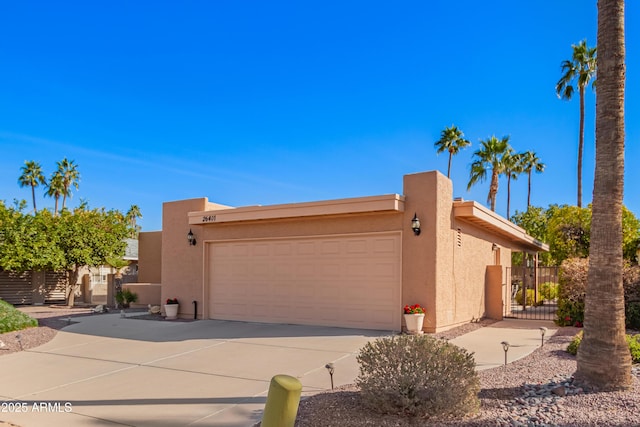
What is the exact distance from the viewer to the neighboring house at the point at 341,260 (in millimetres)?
11805

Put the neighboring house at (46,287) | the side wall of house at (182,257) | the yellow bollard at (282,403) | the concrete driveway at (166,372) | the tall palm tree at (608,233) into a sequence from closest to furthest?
the yellow bollard at (282,403), the tall palm tree at (608,233), the concrete driveway at (166,372), the side wall of house at (182,257), the neighboring house at (46,287)

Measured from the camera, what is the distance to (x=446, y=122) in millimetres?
34531

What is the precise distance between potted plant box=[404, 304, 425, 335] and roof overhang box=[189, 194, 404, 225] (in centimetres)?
239

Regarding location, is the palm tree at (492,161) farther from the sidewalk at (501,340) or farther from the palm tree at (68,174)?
the palm tree at (68,174)

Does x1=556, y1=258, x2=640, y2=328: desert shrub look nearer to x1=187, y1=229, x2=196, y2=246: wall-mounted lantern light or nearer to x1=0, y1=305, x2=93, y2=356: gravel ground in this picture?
x1=187, y1=229, x2=196, y2=246: wall-mounted lantern light

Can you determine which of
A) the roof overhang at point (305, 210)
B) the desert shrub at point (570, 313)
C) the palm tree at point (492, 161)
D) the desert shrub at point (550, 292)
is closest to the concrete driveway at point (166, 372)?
the roof overhang at point (305, 210)

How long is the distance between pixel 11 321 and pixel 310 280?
7.69 m

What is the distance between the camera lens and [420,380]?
4.97 meters

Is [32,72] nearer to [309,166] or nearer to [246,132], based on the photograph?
[246,132]

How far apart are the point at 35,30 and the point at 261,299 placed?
11057 millimetres

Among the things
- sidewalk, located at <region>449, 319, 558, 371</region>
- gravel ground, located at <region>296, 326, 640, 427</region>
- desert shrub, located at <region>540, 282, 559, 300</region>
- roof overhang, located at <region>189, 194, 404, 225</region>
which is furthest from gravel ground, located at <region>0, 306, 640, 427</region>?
desert shrub, located at <region>540, 282, 559, 300</region>

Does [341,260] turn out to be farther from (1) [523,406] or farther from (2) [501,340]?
(1) [523,406]

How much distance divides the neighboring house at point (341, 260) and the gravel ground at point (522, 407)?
17.7 ft

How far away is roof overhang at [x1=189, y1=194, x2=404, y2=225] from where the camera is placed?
464 inches
